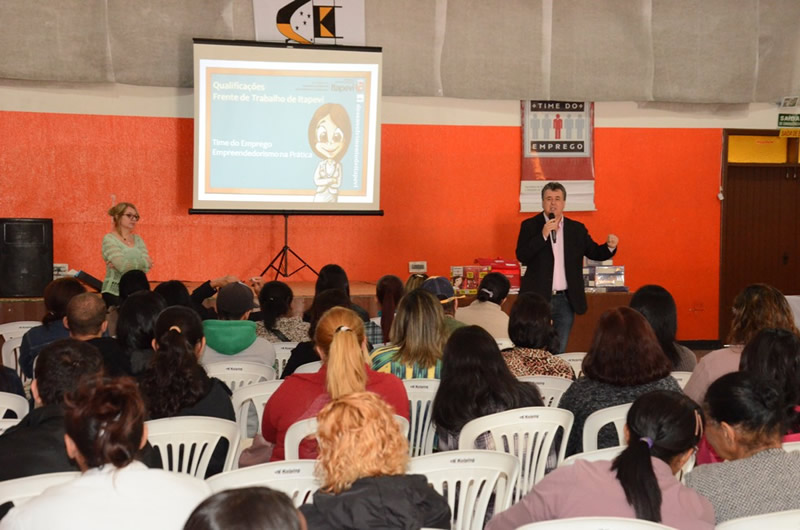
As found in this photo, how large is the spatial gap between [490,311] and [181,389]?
7.92 ft

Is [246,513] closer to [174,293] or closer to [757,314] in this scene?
[757,314]

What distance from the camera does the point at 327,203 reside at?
8.32 m

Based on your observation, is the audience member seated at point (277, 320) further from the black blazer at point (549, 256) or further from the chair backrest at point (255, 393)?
the black blazer at point (549, 256)

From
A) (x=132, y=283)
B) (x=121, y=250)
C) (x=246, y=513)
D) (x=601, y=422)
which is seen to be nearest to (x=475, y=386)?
(x=601, y=422)

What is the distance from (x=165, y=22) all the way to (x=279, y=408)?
5679 millimetres

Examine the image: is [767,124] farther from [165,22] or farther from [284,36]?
[165,22]

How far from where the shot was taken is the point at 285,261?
8.48 m

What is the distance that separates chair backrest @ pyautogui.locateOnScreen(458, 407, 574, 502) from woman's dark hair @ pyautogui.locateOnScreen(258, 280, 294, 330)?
85.1 inches

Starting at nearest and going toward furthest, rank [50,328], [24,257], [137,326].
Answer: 1. [137,326]
2. [50,328]
3. [24,257]

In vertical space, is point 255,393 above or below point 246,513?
below

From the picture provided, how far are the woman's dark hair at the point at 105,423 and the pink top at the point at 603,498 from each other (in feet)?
3.37

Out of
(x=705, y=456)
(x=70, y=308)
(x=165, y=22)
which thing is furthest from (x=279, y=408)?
(x=165, y=22)

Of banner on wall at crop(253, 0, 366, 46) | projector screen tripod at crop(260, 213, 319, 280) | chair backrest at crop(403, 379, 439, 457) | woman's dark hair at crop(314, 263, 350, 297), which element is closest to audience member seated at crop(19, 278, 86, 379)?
woman's dark hair at crop(314, 263, 350, 297)

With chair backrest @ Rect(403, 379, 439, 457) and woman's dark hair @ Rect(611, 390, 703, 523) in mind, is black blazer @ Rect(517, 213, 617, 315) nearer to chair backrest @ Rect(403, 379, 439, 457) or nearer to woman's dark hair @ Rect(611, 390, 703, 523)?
chair backrest @ Rect(403, 379, 439, 457)
